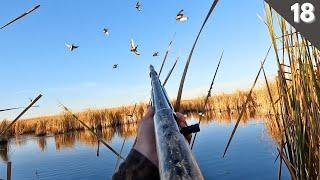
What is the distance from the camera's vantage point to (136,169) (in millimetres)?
1354

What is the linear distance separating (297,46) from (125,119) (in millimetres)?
34284

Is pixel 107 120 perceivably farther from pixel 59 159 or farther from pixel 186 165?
pixel 186 165

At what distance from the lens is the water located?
13.1m

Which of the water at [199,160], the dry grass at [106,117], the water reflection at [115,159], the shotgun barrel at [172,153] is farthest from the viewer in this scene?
the dry grass at [106,117]

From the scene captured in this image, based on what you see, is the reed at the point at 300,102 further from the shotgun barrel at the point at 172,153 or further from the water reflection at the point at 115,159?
the water reflection at the point at 115,159

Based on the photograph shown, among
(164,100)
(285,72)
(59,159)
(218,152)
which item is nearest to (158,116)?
(164,100)

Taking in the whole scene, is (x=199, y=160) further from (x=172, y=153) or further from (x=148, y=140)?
(x=172, y=153)

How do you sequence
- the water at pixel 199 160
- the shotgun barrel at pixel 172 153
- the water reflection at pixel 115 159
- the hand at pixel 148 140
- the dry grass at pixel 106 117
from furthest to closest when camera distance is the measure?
the dry grass at pixel 106 117, the water reflection at pixel 115 159, the water at pixel 199 160, the hand at pixel 148 140, the shotgun barrel at pixel 172 153

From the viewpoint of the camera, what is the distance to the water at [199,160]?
13.1 metres

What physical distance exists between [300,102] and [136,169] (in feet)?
4.37

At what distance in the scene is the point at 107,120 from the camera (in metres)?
34.2

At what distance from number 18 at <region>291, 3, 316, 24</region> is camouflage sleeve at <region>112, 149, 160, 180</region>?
1.21 m

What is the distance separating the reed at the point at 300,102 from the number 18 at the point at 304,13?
0.10 metres

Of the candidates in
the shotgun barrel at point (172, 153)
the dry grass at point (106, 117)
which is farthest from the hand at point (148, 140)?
the dry grass at point (106, 117)
